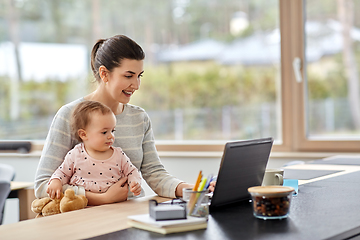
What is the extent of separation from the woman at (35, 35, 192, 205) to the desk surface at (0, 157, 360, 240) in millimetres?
340

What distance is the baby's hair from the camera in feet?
5.54

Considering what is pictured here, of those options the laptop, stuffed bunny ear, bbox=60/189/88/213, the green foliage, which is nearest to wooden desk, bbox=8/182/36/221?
stuffed bunny ear, bbox=60/189/88/213

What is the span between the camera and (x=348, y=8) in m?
3.14

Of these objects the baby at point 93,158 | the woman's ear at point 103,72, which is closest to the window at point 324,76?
the woman's ear at point 103,72

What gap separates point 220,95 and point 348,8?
43.7 inches

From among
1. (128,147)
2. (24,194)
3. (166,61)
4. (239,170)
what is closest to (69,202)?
(128,147)

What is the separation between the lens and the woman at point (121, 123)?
1726 millimetres

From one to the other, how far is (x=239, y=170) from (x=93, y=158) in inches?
23.7

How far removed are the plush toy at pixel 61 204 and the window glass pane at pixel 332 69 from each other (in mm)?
2152

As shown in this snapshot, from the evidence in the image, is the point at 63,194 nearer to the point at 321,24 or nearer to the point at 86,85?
the point at 321,24

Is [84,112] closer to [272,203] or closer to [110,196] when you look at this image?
[110,196]

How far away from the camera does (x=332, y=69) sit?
3.21 meters

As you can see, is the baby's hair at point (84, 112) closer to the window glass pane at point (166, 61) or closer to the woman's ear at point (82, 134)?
the woman's ear at point (82, 134)

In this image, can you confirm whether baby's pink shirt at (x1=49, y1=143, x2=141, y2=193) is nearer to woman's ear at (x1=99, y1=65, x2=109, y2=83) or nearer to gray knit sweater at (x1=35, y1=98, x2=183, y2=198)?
gray knit sweater at (x1=35, y1=98, x2=183, y2=198)
